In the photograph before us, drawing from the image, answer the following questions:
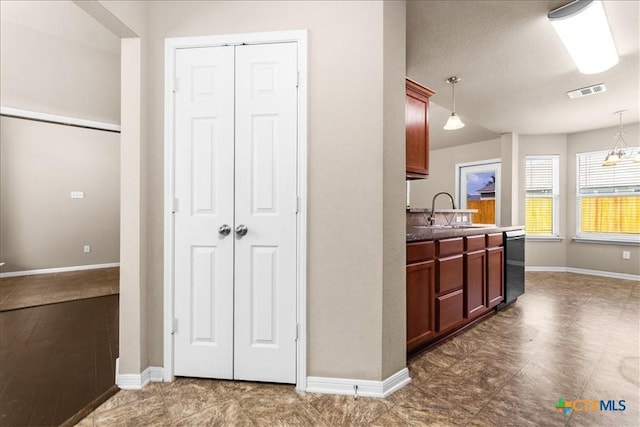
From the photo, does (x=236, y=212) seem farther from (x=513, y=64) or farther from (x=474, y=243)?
(x=513, y=64)

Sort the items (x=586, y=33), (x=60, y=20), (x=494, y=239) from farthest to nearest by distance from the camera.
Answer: (x=60, y=20) < (x=494, y=239) < (x=586, y=33)

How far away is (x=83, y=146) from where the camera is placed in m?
5.59

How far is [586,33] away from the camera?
2.38 metres

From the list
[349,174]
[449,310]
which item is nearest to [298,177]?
[349,174]

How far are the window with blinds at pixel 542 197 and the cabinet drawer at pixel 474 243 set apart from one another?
3720 millimetres

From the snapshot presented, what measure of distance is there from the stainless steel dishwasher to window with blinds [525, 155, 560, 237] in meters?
2.53

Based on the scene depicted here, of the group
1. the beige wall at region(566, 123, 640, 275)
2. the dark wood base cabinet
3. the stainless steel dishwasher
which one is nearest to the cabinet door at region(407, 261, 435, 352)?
the dark wood base cabinet

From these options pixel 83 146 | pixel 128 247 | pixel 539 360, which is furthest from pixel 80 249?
pixel 539 360

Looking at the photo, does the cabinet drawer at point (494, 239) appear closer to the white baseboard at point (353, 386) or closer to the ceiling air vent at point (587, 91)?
the white baseboard at point (353, 386)

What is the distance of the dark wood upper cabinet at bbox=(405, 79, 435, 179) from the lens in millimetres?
2564

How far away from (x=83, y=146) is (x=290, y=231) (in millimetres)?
5818

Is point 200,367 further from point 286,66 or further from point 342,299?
point 286,66

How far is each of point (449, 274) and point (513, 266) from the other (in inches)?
64.6

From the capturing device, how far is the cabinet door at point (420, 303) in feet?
7.09
